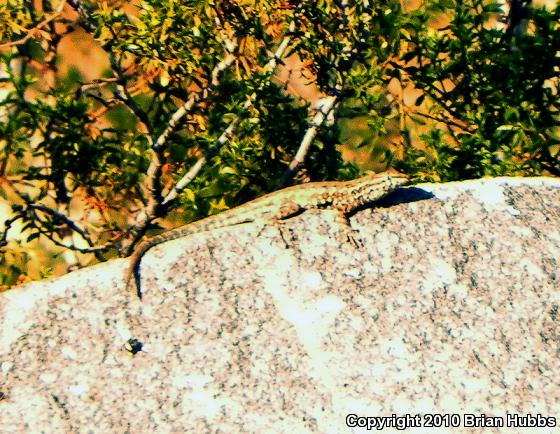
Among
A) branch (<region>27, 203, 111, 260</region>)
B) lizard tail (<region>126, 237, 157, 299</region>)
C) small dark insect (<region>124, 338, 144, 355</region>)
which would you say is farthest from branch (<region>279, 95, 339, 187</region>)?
small dark insect (<region>124, 338, 144, 355</region>)

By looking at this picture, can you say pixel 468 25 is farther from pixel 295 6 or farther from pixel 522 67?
pixel 295 6

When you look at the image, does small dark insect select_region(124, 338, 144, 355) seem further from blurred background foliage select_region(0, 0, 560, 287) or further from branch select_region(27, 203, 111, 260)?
branch select_region(27, 203, 111, 260)

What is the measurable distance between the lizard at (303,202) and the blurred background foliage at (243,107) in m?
0.36

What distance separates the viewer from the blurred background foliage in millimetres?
5090

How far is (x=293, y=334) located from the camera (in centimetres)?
407

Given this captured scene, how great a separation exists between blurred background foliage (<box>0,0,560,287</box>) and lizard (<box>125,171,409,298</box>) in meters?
0.36

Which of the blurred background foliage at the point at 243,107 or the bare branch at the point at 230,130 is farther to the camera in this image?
the bare branch at the point at 230,130

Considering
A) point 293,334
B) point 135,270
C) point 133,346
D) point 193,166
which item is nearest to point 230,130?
point 193,166

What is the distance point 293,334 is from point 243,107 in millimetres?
1812

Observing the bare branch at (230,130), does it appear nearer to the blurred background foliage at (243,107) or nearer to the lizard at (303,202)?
the blurred background foliage at (243,107)

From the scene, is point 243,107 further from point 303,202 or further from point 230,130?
point 303,202

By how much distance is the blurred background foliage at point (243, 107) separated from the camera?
16.7 feet

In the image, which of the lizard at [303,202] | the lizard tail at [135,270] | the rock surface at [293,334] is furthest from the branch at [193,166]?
the lizard tail at [135,270]

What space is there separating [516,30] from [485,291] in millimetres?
2576
